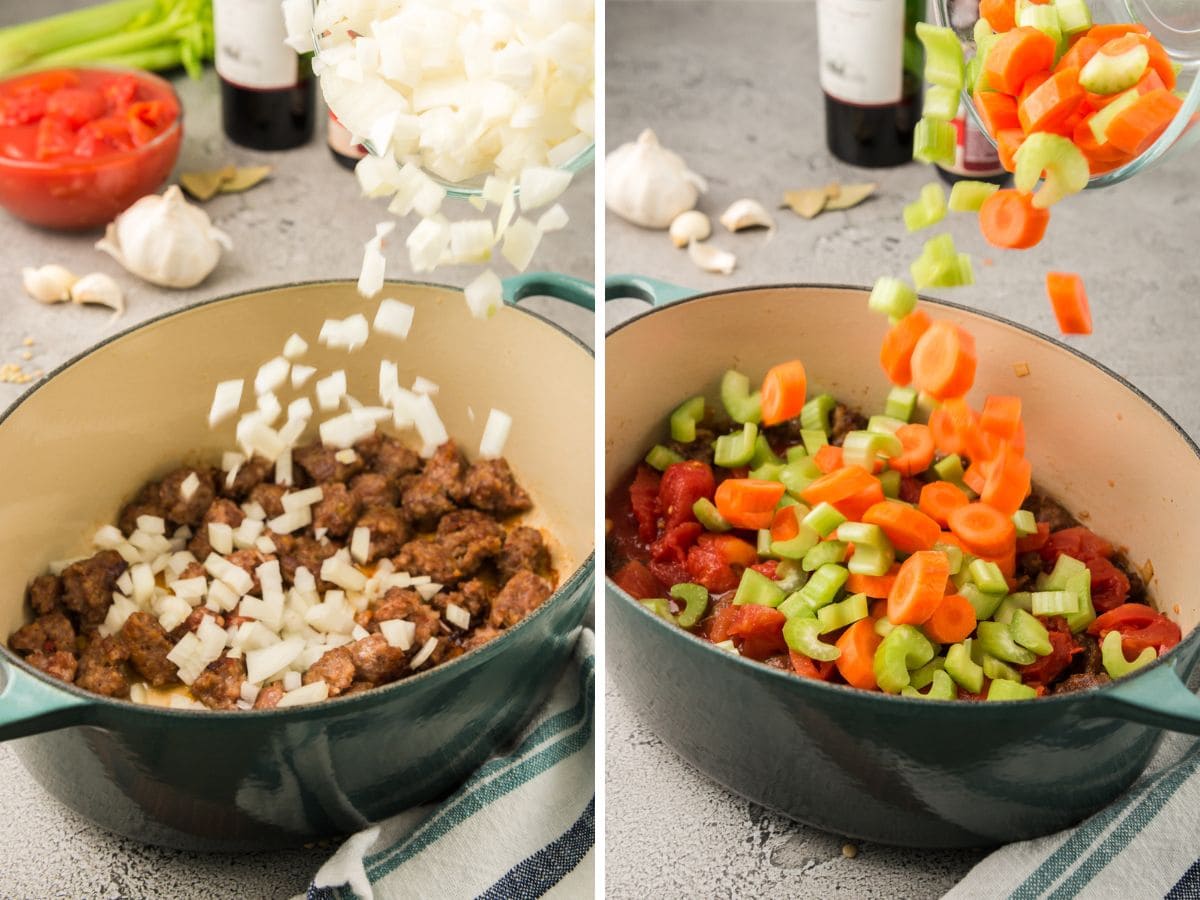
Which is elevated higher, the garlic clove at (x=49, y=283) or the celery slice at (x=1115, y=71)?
the celery slice at (x=1115, y=71)

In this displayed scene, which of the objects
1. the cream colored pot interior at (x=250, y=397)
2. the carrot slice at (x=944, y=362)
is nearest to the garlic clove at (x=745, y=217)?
the cream colored pot interior at (x=250, y=397)

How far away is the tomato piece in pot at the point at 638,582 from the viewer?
1.25 meters

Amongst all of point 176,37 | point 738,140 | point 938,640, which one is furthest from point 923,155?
point 176,37

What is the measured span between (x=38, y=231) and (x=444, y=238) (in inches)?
38.6

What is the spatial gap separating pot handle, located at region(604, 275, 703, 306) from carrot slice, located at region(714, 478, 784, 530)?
0.75 feet

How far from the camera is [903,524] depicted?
1.18 metres

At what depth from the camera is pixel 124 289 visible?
1751mm

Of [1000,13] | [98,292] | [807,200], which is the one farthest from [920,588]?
[98,292]

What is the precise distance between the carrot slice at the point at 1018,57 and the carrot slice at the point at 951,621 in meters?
0.42

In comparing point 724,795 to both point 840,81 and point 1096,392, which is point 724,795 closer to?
point 1096,392

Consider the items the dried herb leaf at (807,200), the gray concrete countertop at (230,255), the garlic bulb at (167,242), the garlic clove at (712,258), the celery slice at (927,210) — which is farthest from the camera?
the dried herb leaf at (807,200)

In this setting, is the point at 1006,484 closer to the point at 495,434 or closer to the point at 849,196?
the point at 495,434

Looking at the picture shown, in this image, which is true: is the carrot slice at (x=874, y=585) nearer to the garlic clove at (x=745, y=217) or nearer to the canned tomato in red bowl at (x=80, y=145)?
the garlic clove at (x=745, y=217)

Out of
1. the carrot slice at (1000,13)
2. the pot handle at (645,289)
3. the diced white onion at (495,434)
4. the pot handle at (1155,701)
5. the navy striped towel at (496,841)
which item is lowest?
the navy striped towel at (496,841)
